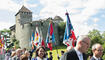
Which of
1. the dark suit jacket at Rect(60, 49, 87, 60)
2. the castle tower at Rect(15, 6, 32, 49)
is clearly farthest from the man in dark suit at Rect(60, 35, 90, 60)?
the castle tower at Rect(15, 6, 32, 49)

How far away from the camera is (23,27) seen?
62094mm

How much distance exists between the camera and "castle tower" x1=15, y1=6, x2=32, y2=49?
59.9 m

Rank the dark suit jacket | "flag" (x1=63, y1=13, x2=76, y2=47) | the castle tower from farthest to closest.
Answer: the castle tower, "flag" (x1=63, y1=13, x2=76, y2=47), the dark suit jacket

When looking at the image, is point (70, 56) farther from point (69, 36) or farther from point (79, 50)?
point (69, 36)

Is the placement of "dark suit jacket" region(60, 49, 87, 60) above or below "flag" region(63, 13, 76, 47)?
below

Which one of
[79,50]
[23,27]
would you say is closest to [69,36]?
[79,50]

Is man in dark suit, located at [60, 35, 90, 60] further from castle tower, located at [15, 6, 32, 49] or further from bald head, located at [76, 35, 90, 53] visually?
castle tower, located at [15, 6, 32, 49]

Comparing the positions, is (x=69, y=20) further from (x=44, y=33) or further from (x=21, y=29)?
(x=21, y=29)

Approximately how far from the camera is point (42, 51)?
186 inches

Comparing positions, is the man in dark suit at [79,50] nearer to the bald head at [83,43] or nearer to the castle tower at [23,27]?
the bald head at [83,43]

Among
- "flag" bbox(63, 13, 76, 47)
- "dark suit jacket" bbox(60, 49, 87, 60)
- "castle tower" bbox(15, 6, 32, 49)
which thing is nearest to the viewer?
"dark suit jacket" bbox(60, 49, 87, 60)

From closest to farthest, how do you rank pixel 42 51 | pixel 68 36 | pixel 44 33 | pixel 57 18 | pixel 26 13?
1. pixel 42 51
2. pixel 68 36
3. pixel 44 33
4. pixel 26 13
5. pixel 57 18

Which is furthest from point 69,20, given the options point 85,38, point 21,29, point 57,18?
point 57,18

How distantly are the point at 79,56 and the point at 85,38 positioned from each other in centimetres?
36
